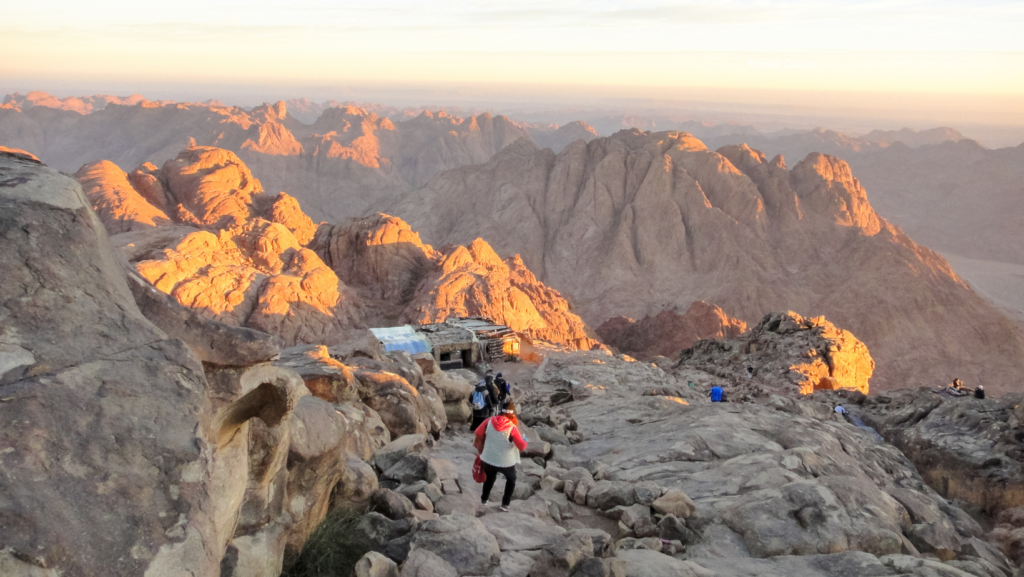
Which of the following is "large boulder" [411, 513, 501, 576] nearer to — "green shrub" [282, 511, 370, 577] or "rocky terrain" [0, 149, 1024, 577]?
"rocky terrain" [0, 149, 1024, 577]

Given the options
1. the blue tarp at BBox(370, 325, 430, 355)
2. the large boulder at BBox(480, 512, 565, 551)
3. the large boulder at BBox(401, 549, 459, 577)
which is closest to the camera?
the large boulder at BBox(401, 549, 459, 577)

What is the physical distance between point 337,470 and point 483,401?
5232 millimetres

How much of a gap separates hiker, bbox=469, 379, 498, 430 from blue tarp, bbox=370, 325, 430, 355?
15.9 meters

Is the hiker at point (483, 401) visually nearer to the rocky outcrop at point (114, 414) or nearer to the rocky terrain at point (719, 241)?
the rocky outcrop at point (114, 414)

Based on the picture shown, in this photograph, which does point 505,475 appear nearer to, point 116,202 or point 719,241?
point 116,202

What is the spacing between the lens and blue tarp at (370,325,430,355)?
28.2m

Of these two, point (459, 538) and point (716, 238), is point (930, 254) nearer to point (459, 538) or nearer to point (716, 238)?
point (716, 238)

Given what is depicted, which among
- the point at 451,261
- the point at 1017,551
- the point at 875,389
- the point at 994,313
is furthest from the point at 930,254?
the point at 1017,551

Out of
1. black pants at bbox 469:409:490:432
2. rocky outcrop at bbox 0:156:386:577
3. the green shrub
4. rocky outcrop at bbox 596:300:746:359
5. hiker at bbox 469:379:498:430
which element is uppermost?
rocky outcrop at bbox 0:156:386:577

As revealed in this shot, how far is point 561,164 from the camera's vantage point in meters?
80.7

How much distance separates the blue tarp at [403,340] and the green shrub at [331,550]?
21.8 meters

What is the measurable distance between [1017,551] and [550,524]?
7070 millimetres

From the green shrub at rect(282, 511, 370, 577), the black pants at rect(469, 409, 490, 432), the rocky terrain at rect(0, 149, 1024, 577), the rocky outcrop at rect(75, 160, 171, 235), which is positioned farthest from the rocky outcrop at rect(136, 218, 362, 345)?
the green shrub at rect(282, 511, 370, 577)

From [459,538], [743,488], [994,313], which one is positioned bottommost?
[994,313]
